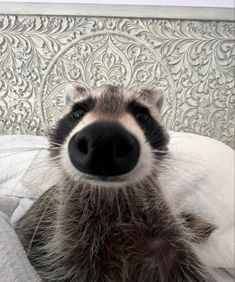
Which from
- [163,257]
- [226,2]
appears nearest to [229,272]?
[163,257]

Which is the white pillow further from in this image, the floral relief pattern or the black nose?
the black nose

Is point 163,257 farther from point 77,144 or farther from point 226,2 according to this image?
point 226,2

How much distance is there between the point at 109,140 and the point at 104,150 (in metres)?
0.01

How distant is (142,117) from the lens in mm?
685

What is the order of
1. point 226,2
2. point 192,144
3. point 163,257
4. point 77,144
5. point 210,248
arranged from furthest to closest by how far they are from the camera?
point 226,2, point 192,144, point 210,248, point 163,257, point 77,144

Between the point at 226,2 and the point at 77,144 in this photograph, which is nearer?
the point at 77,144

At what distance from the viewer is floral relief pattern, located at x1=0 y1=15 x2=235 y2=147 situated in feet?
4.82

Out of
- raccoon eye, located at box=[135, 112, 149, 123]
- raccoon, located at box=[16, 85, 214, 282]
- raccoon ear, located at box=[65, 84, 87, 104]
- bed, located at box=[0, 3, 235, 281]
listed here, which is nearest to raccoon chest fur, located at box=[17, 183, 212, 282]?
raccoon, located at box=[16, 85, 214, 282]

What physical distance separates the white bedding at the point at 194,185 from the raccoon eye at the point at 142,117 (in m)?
0.09

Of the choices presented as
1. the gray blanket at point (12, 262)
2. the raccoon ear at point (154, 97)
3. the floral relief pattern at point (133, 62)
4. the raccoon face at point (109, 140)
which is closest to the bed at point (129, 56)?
the floral relief pattern at point (133, 62)

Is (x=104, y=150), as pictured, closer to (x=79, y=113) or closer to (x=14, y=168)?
(x=79, y=113)

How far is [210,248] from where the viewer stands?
79cm

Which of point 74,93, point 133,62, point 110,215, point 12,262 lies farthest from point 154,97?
point 133,62

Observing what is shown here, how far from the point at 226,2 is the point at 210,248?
0.98 m
